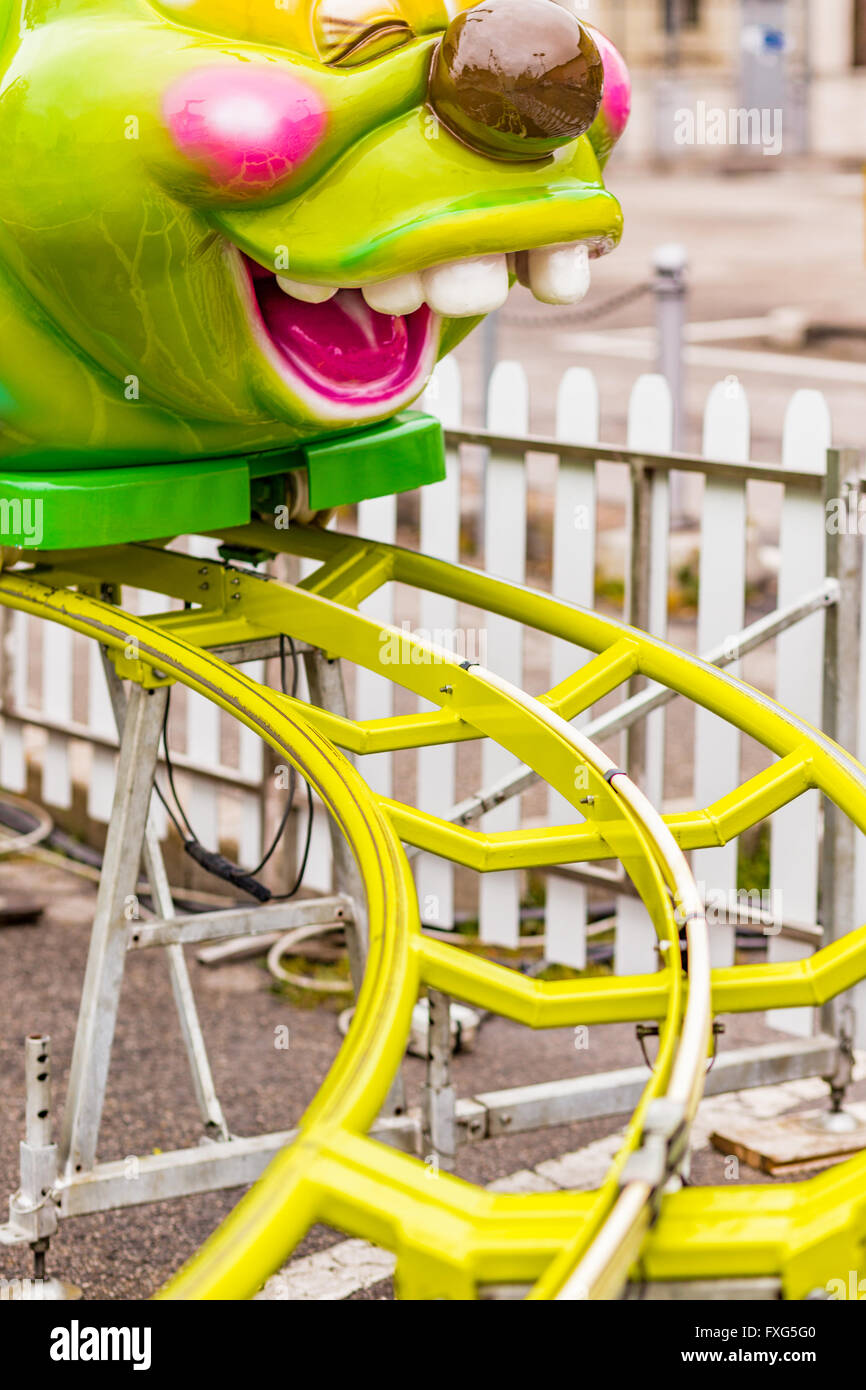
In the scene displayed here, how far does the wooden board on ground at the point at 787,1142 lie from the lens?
377cm

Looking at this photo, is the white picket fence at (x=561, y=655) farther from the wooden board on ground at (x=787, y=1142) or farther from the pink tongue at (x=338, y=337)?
the pink tongue at (x=338, y=337)

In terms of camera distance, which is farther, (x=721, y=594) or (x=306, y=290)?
(x=721, y=594)

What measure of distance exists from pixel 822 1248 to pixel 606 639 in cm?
125

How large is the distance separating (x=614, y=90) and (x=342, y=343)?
0.59 meters

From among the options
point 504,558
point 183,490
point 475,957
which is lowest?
point 475,957

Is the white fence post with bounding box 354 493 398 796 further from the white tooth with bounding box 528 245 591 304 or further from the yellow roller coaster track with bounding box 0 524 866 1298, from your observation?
the white tooth with bounding box 528 245 591 304

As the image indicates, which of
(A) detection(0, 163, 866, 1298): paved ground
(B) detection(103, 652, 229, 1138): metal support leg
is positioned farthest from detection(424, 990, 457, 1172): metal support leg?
(B) detection(103, 652, 229, 1138): metal support leg

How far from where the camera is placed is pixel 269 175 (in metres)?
2.58

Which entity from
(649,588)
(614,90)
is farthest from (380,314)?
(649,588)

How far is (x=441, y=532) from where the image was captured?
15.4 ft

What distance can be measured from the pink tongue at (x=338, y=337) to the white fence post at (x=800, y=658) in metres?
1.33

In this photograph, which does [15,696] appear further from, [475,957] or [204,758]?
[475,957]

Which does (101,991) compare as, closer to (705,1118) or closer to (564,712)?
(564,712)

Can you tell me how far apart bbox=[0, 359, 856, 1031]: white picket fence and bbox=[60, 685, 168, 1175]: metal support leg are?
1435mm
